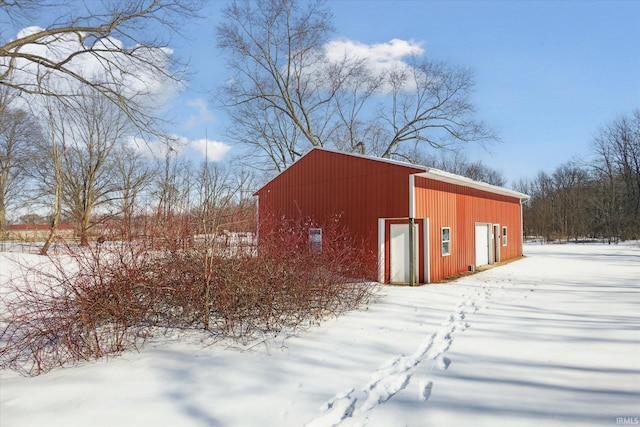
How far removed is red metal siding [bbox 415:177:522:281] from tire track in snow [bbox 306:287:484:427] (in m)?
5.95

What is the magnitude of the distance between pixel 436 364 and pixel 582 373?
5.24 feet

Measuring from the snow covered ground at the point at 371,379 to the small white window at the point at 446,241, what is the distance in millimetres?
5562

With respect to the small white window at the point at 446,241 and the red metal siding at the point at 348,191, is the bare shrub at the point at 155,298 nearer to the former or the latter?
the red metal siding at the point at 348,191

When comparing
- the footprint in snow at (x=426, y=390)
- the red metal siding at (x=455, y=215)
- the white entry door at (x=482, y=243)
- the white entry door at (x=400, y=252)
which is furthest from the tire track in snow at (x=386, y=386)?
the white entry door at (x=482, y=243)

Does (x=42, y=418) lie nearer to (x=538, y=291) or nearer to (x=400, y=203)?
(x=400, y=203)

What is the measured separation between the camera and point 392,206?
1080 centimetres

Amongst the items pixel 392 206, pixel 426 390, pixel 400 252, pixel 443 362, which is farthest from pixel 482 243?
pixel 426 390

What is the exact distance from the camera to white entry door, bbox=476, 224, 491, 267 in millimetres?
15023

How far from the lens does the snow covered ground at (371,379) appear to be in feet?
10.6

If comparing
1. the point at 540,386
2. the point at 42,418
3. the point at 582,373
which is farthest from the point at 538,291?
the point at 42,418

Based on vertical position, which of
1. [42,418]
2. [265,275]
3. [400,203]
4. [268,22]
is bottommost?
[42,418]

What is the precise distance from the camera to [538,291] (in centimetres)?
925

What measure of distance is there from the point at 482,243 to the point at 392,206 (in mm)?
7104

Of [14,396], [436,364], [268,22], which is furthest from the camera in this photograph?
[268,22]
